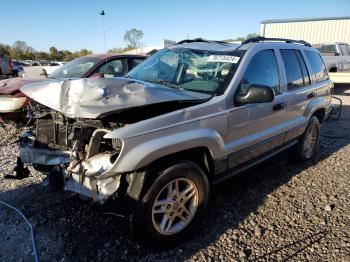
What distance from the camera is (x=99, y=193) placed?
8.96ft

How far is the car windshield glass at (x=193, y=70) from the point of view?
344 cm

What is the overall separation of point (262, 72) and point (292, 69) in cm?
90

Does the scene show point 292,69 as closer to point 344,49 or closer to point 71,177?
point 71,177

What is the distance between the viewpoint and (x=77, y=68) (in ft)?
23.4

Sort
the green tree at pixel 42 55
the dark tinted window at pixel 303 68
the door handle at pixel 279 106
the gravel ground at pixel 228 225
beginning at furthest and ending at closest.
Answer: the green tree at pixel 42 55 → the dark tinted window at pixel 303 68 → the door handle at pixel 279 106 → the gravel ground at pixel 228 225

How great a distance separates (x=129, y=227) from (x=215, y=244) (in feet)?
2.94

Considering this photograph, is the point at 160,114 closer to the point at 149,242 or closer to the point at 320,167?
the point at 149,242

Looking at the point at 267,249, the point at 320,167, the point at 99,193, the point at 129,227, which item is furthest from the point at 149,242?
the point at 320,167

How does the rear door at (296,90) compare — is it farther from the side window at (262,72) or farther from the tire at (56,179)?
the tire at (56,179)

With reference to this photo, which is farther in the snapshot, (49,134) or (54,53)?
(54,53)

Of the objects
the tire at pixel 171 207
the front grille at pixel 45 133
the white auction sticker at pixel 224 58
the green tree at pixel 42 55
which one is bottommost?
the green tree at pixel 42 55

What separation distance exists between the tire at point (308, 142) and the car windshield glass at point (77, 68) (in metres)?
4.44

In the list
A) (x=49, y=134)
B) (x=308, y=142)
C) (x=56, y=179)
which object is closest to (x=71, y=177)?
(x=56, y=179)

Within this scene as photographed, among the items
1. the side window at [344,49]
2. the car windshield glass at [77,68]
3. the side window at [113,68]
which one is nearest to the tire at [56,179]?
the car windshield glass at [77,68]
